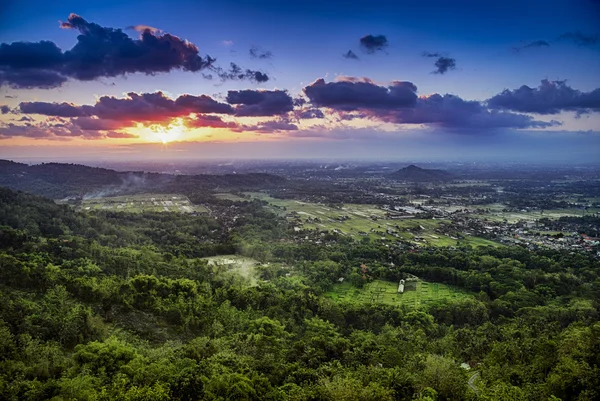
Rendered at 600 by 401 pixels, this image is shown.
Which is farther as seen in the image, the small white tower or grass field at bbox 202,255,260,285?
grass field at bbox 202,255,260,285

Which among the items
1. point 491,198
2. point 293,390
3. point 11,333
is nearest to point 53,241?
point 11,333

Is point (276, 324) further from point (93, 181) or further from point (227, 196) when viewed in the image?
point (93, 181)

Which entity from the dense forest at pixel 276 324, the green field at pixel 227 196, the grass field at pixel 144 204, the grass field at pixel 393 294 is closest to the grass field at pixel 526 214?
the dense forest at pixel 276 324

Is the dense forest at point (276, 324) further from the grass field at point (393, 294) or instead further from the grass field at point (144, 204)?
the grass field at point (144, 204)

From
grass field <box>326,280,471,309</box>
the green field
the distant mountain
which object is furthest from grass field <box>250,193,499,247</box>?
the distant mountain

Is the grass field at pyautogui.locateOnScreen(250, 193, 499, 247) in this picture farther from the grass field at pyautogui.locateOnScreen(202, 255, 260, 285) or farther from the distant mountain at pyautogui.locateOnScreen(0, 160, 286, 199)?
the distant mountain at pyautogui.locateOnScreen(0, 160, 286, 199)

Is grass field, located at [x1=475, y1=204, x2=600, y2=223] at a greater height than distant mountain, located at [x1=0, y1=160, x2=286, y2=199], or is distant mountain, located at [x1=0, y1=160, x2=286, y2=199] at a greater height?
distant mountain, located at [x1=0, y1=160, x2=286, y2=199]

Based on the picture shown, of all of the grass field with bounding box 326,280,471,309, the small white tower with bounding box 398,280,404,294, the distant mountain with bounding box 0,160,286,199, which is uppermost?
the distant mountain with bounding box 0,160,286,199
